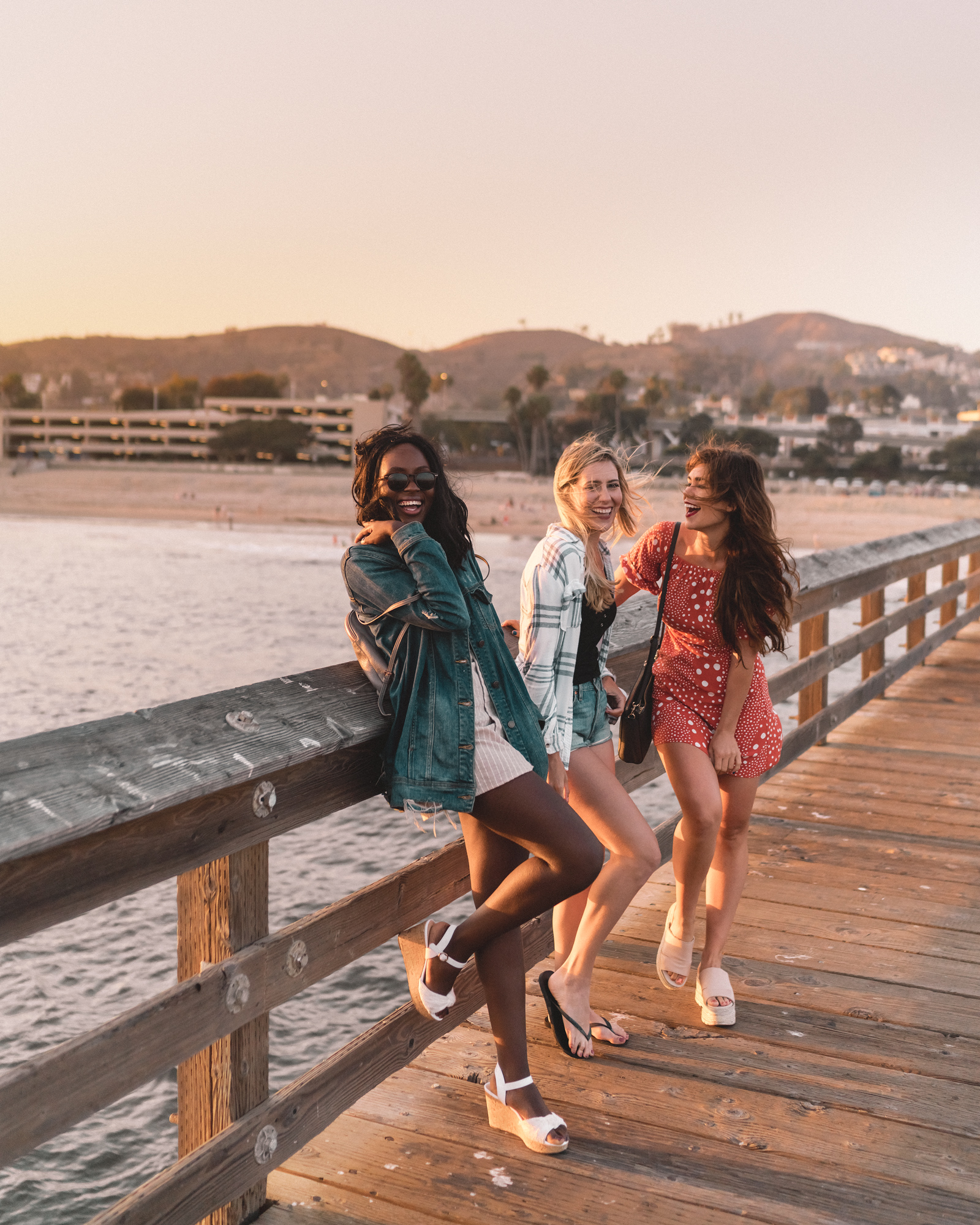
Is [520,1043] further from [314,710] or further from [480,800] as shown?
[314,710]

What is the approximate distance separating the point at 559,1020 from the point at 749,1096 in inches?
18.2

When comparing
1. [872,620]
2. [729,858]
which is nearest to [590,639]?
[729,858]

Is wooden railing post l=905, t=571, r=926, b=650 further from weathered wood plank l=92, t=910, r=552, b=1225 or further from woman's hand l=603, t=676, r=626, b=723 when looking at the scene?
weathered wood plank l=92, t=910, r=552, b=1225

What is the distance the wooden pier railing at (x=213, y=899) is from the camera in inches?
59.9

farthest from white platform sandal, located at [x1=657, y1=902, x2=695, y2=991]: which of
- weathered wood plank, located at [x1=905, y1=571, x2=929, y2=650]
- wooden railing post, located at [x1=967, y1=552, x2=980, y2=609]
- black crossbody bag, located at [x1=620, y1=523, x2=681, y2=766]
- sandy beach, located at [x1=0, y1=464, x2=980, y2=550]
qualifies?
sandy beach, located at [x1=0, y1=464, x2=980, y2=550]

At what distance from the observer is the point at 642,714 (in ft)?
10.1

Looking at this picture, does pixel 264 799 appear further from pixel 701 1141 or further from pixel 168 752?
pixel 701 1141

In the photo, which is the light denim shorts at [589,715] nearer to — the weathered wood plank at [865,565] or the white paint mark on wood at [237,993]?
the white paint mark on wood at [237,993]

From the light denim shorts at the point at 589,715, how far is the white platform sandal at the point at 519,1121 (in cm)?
76

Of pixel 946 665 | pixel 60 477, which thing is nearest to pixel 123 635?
pixel 946 665

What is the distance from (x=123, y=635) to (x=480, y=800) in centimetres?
2752

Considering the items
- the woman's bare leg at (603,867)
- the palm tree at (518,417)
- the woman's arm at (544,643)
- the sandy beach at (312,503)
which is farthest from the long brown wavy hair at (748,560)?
the palm tree at (518,417)

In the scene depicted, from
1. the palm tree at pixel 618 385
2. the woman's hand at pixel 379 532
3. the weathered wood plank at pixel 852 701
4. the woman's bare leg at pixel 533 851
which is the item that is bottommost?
the weathered wood plank at pixel 852 701

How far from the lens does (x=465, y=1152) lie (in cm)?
236
